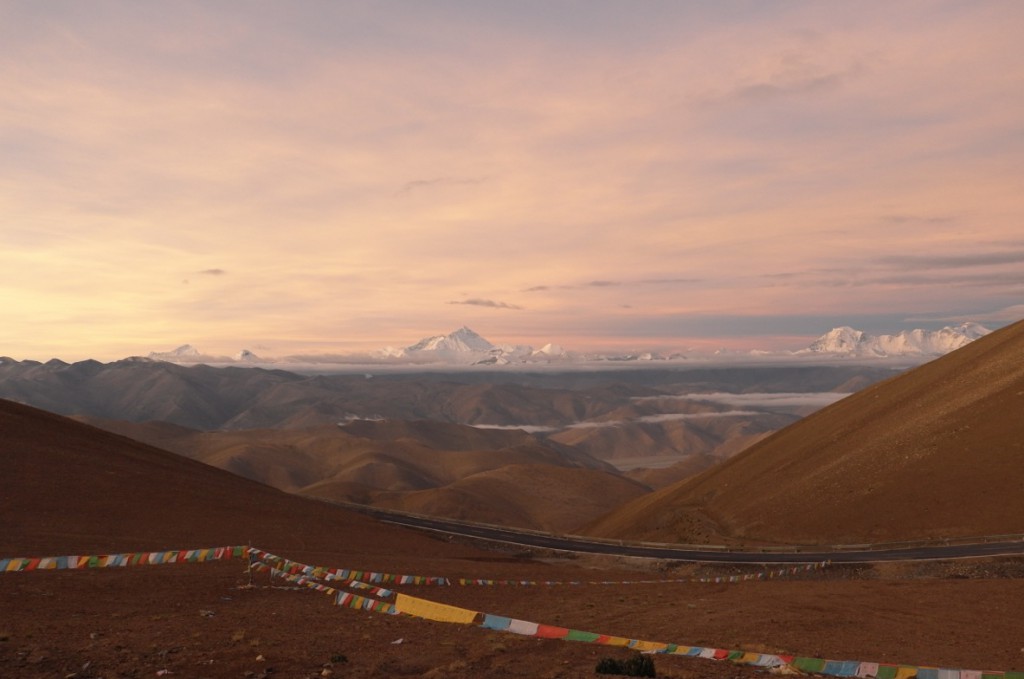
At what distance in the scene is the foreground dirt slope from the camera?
17281 mm

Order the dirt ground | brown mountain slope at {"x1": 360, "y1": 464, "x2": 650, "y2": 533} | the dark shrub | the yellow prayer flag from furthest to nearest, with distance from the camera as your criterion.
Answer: brown mountain slope at {"x1": 360, "y1": 464, "x2": 650, "y2": 533}
the yellow prayer flag
the dirt ground
the dark shrub

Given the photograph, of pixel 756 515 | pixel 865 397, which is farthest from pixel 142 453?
pixel 865 397

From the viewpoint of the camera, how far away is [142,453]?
64.4 metres

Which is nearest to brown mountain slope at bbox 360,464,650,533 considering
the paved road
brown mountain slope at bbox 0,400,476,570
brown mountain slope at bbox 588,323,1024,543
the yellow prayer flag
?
the paved road

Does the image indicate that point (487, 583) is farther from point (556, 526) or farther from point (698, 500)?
point (556, 526)

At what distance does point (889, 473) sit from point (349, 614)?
56.1 m

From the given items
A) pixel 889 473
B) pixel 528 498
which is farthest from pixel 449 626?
pixel 528 498

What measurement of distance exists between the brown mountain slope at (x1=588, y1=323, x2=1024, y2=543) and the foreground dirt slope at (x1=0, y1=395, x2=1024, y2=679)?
13.8 m

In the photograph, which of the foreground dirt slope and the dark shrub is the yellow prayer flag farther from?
the dark shrub

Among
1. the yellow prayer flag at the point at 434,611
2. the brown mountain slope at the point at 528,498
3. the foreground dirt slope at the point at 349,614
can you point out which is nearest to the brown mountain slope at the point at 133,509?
the foreground dirt slope at the point at 349,614

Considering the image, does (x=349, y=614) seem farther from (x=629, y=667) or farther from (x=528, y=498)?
(x=528, y=498)

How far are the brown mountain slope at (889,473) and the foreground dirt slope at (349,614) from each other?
45.1ft

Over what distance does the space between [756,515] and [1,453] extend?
6289 cm

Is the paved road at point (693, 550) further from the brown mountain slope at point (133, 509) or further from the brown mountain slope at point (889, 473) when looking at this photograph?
the brown mountain slope at point (133, 509)
